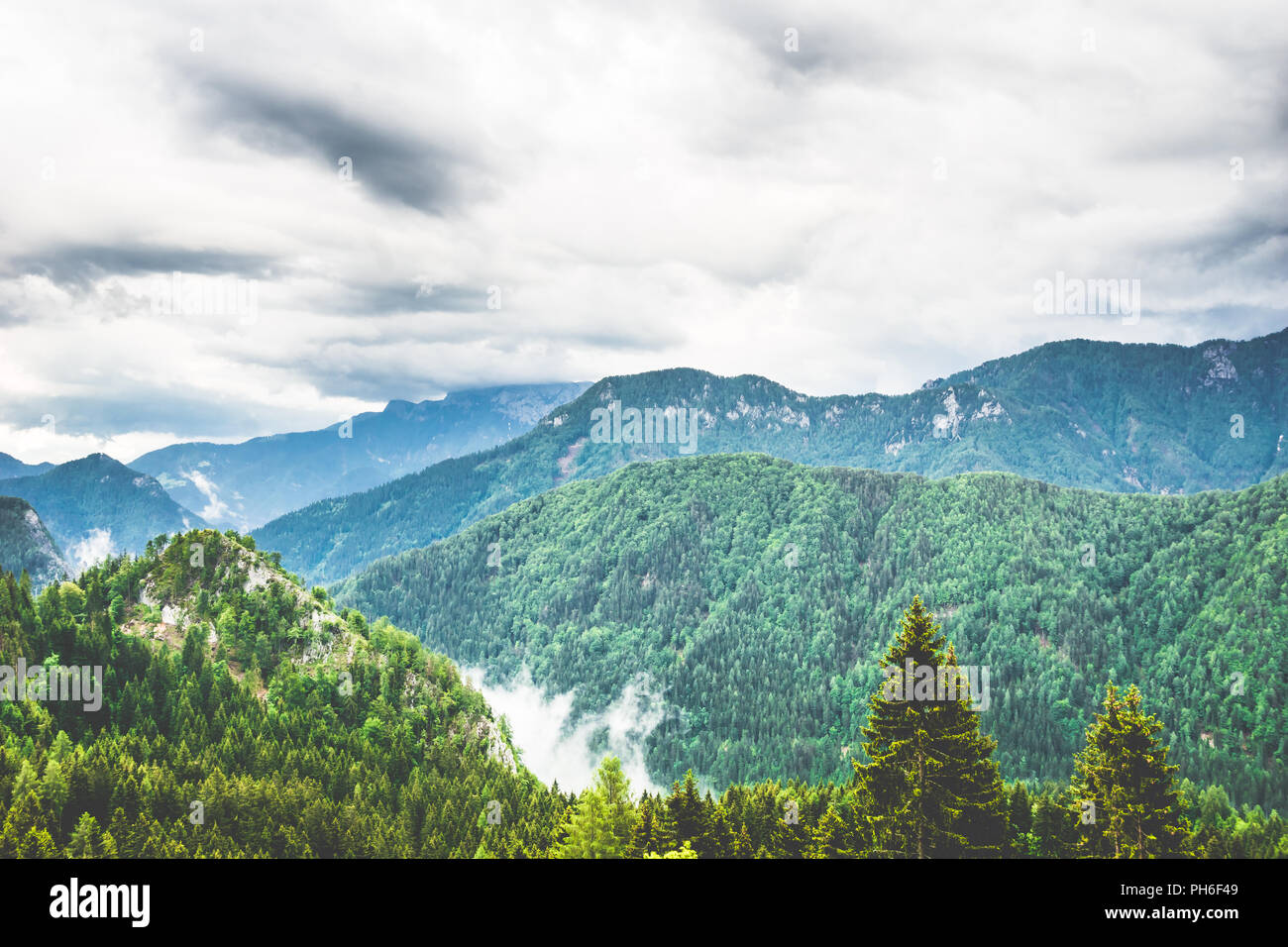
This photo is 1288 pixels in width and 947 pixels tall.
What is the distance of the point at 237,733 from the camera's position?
94.1 m

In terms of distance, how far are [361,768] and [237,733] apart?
49.4ft

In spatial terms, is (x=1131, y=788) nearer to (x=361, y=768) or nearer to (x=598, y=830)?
(x=598, y=830)

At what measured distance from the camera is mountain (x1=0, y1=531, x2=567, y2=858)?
76.8 meters

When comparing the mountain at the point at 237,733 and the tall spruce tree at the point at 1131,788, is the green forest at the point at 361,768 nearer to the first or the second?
the tall spruce tree at the point at 1131,788

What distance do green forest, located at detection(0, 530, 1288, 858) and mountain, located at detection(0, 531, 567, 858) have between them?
0.90ft

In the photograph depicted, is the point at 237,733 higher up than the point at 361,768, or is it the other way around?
the point at 237,733

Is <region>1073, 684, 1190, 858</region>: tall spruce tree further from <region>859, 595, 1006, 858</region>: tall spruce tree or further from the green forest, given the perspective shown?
<region>859, 595, 1006, 858</region>: tall spruce tree

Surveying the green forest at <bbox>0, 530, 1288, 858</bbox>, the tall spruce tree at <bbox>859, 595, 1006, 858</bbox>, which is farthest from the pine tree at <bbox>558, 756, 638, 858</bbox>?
the tall spruce tree at <bbox>859, 595, 1006, 858</bbox>

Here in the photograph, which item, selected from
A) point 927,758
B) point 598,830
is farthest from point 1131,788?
point 598,830

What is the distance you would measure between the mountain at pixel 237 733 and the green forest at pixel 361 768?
27 centimetres

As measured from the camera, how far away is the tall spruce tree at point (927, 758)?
41500 mm
